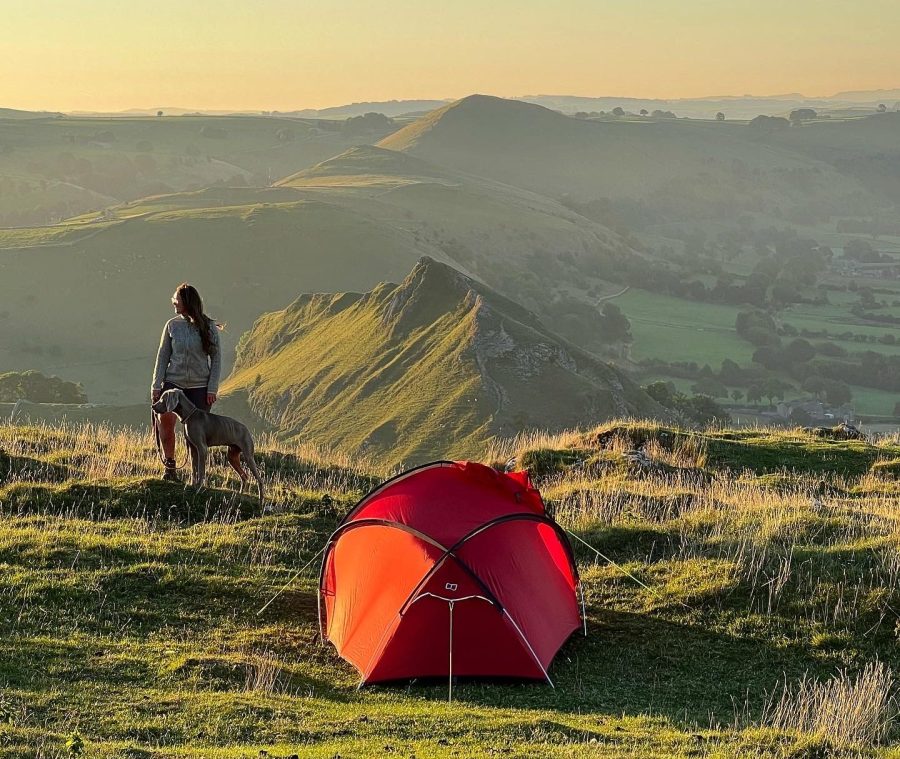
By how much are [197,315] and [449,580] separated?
5.70 metres

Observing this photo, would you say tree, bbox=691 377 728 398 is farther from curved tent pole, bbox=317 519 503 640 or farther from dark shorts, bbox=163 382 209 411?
curved tent pole, bbox=317 519 503 640

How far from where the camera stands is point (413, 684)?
956 cm

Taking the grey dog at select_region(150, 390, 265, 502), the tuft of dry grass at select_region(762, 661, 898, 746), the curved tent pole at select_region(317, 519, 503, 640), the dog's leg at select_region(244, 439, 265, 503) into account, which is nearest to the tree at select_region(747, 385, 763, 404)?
the dog's leg at select_region(244, 439, 265, 503)

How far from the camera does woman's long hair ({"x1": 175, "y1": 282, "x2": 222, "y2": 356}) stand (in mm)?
13383

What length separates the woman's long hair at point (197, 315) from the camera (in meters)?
13.4

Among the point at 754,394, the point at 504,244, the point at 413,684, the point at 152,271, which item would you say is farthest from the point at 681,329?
the point at 413,684

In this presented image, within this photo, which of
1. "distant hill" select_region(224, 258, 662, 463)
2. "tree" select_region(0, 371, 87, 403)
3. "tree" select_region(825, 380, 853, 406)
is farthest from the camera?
"tree" select_region(825, 380, 853, 406)

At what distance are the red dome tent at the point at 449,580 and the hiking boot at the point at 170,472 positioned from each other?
406 cm

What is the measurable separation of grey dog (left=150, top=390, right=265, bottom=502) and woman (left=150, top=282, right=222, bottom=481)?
211 millimetres

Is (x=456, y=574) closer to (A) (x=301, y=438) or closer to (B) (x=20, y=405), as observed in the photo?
(B) (x=20, y=405)

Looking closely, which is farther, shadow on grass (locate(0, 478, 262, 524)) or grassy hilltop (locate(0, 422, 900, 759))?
shadow on grass (locate(0, 478, 262, 524))

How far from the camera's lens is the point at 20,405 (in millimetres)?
54531

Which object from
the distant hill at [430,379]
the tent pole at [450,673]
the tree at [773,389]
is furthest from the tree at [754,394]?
the tent pole at [450,673]

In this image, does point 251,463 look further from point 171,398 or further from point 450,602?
point 450,602
